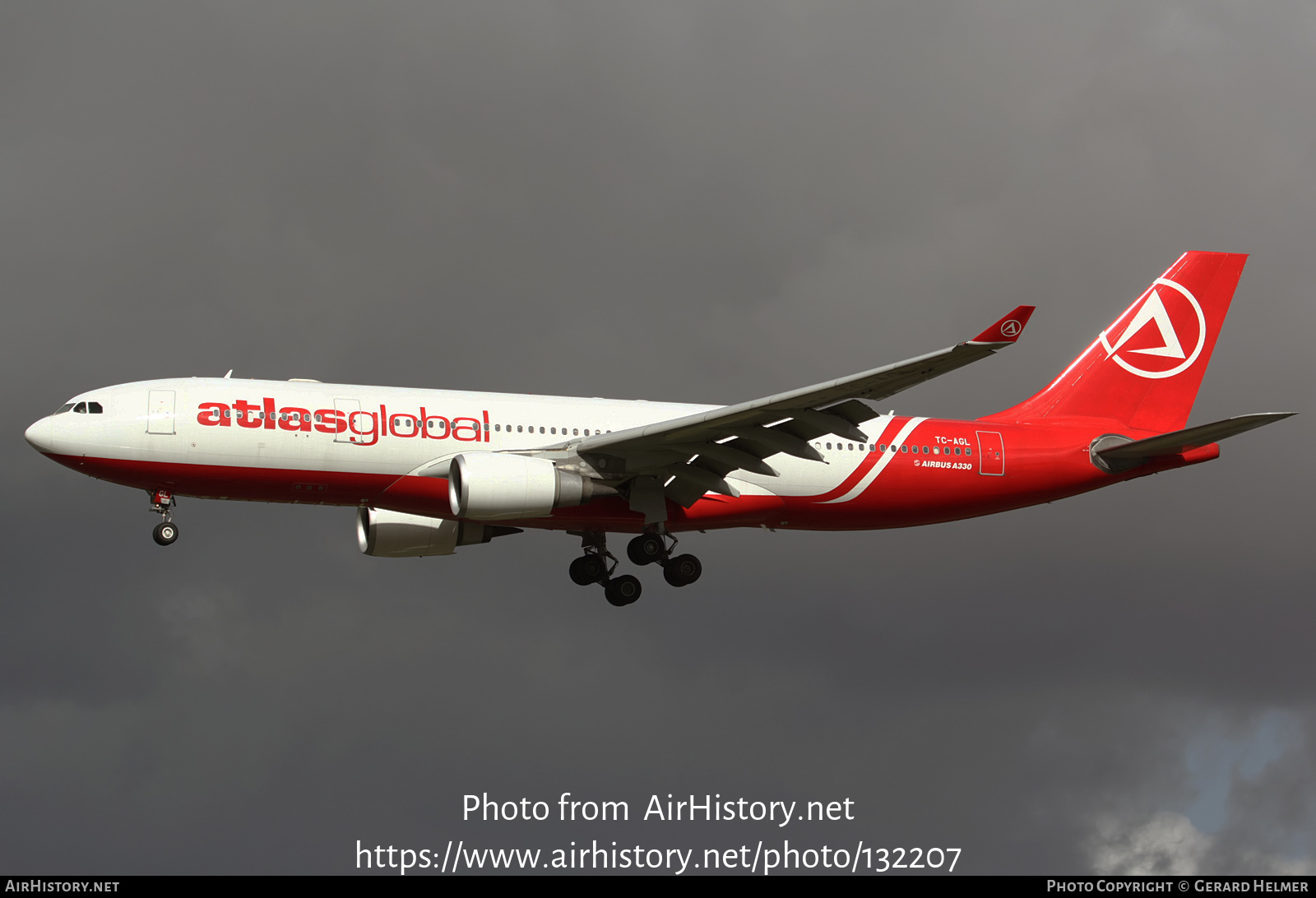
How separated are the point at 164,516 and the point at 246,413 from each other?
346 centimetres

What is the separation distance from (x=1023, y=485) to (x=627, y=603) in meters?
11.5

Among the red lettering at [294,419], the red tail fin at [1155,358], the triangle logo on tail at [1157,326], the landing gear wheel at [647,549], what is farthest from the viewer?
the triangle logo on tail at [1157,326]

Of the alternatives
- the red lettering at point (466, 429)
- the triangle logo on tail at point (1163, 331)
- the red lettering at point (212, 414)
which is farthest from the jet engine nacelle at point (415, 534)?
the triangle logo on tail at point (1163, 331)

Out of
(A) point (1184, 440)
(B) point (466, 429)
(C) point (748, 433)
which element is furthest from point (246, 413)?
(A) point (1184, 440)

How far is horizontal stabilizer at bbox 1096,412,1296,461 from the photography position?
114ft

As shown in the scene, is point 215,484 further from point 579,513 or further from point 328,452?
point 579,513

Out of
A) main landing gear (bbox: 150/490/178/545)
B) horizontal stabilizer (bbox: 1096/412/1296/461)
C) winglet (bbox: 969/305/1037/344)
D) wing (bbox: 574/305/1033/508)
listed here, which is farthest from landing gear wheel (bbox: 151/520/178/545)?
horizontal stabilizer (bbox: 1096/412/1296/461)

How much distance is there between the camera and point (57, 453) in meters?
34.8

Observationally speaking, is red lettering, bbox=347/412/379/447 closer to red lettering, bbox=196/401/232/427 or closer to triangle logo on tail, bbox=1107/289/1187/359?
red lettering, bbox=196/401/232/427

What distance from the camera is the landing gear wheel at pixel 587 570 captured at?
4097 centimetres

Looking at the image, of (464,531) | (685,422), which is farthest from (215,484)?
(685,422)

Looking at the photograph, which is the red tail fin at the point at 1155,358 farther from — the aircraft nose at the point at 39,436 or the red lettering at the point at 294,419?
the aircraft nose at the point at 39,436

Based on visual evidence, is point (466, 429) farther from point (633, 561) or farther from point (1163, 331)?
point (1163, 331)

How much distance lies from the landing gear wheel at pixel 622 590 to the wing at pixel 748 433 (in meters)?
3.43
